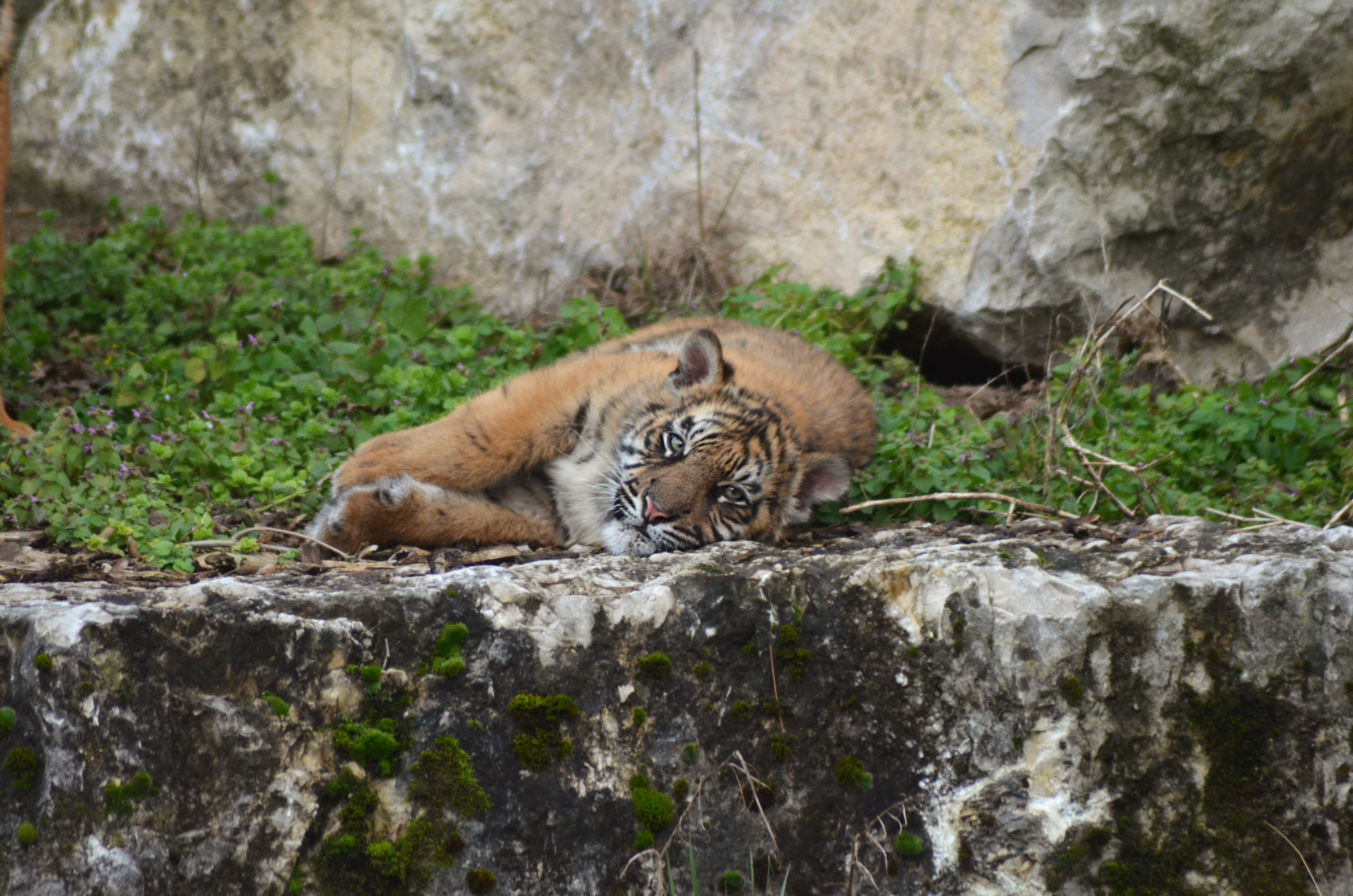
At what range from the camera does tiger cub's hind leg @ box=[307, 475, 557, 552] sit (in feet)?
12.0

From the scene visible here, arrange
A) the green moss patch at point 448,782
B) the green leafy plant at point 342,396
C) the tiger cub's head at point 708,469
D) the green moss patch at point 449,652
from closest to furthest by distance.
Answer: the green moss patch at point 448,782, the green moss patch at point 449,652, the tiger cub's head at point 708,469, the green leafy plant at point 342,396

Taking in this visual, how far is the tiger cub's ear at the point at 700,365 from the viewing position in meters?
3.98

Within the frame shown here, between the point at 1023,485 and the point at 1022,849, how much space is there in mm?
2040

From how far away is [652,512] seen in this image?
147 inches

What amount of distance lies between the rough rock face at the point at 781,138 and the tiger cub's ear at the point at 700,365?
2.34 metres

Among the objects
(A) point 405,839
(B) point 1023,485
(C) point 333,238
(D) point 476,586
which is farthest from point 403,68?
(A) point 405,839

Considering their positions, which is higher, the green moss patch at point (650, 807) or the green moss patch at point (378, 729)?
the green moss patch at point (378, 729)

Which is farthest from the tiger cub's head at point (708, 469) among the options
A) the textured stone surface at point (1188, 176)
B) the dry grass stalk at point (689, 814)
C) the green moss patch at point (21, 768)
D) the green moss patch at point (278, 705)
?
the textured stone surface at point (1188, 176)

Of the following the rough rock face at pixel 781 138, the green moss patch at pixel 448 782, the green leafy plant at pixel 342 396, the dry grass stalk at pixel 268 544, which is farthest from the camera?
the rough rock face at pixel 781 138

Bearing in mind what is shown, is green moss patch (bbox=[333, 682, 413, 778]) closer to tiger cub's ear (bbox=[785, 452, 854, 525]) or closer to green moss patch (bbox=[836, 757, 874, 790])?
green moss patch (bbox=[836, 757, 874, 790])

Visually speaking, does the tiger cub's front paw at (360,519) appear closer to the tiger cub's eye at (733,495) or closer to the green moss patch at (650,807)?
the tiger cub's eye at (733,495)

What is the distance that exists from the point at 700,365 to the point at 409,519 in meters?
1.22

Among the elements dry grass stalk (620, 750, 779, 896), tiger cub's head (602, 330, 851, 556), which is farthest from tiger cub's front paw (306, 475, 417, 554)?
dry grass stalk (620, 750, 779, 896)

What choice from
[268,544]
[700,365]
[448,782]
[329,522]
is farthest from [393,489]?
[448,782]
